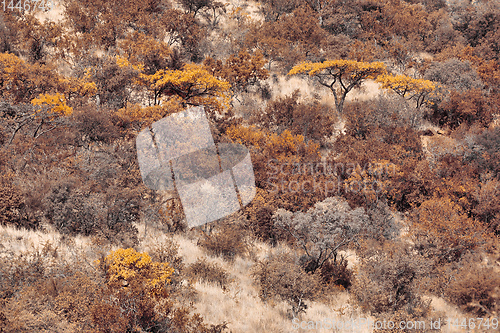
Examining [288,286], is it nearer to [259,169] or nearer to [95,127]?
[259,169]

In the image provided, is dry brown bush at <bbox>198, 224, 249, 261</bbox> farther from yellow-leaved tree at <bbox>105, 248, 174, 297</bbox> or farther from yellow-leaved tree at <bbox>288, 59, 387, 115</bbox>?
yellow-leaved tree at <bbox>288, 59, 387, 115</bbox>

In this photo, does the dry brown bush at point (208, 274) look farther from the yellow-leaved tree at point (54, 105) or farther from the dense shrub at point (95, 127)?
the yellow-leaved tree at point (54, 105)

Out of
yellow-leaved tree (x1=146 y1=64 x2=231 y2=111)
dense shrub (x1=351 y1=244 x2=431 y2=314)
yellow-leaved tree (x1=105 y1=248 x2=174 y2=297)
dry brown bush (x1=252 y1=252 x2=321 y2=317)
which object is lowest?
dense shrub (x1=351 y1=244 x2=431 y2=314)

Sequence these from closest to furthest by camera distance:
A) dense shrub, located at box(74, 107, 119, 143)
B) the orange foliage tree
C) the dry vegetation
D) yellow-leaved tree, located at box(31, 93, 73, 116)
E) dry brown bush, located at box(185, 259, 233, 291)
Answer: the dry vegetation, dry brown bush, located at box(185, 259, 233, 291), yellow-leaved tree, located at box(31, 93, 73, 116), dense shrub, located at box(74, 107, 119, 143), the orange foliage tree

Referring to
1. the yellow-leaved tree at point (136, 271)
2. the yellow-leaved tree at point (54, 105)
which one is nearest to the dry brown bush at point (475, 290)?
the yellow-leaved tree at point (136, 271)

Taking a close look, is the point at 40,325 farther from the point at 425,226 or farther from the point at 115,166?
the point at 425,226

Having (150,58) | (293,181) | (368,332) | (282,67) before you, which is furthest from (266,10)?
(368,332)

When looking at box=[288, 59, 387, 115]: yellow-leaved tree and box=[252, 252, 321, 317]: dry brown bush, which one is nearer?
box=[252, 252, 321, 317]: dry brown bush

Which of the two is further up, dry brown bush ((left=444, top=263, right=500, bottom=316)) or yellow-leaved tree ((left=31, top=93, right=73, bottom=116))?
yellow-leaved tree ((left=31, top=93, right=73, bottom=116))

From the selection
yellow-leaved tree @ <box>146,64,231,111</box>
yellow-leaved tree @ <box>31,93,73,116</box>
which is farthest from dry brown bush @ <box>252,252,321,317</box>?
Result: yellow-leaved tree @ <box>31,93,73,116</box>

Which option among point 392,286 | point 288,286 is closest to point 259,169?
point 288,286
